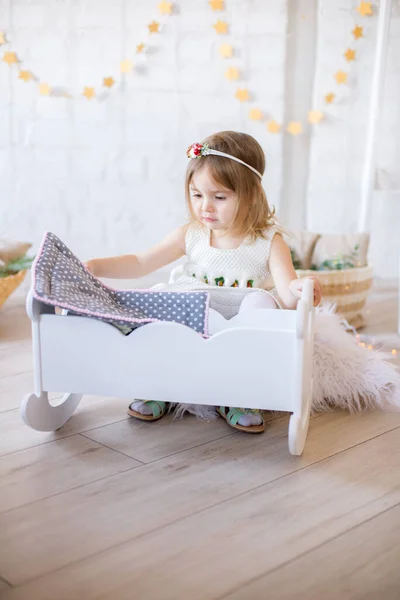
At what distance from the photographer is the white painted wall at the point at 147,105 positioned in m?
2.53

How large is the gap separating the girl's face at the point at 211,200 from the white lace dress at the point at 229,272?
0.27ft

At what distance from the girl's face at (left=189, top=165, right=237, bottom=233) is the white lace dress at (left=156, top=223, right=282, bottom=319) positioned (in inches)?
3.3

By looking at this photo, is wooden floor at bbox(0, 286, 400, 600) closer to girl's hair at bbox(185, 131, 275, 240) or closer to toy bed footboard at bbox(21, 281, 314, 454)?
toy bed footboard at bbox(21, 281, 314, 454)

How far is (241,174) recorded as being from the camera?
57.2 inches

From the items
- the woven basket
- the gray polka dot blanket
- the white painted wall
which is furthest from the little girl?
the white painted wall

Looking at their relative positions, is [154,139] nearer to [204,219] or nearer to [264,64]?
[264,64]

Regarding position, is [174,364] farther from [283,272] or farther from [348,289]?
[348,289]

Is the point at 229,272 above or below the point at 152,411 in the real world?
above

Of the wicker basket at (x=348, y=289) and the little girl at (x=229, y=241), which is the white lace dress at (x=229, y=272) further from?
the wicker basket at (x=348, y=289)

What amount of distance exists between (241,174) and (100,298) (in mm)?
398

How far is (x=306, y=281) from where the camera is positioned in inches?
48.9

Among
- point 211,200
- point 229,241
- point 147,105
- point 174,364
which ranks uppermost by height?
point 147,105

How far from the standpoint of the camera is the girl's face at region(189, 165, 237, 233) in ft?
4.77

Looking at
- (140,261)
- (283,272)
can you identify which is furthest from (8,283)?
(283,272)
